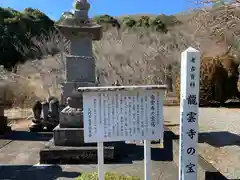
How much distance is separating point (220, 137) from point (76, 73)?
3.98 metres

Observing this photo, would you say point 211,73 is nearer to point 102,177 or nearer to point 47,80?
point 47,80

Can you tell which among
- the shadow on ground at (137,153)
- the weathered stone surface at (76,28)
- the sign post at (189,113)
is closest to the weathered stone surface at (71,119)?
the shadow on ground at (137,153)

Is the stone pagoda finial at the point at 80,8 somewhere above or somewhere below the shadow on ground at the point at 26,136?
above

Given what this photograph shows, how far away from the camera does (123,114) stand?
11.2ft

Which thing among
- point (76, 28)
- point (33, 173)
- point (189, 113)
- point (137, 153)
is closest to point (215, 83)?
point (137, 153)

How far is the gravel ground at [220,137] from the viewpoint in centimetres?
568

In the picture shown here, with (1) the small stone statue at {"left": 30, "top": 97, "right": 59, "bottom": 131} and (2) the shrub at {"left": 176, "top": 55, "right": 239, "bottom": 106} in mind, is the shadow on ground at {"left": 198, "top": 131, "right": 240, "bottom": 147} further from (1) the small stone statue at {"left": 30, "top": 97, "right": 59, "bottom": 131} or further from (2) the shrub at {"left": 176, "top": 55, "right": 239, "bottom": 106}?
(2) the shrub at {"left": 176, "top": 55, "right": 239, "bottom": 106}

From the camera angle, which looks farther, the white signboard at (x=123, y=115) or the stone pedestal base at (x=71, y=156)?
the stone pedestal base at (x=71, y=156)

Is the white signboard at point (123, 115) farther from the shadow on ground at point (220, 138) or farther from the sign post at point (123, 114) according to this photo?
the shadow on ground at point (220, 138)

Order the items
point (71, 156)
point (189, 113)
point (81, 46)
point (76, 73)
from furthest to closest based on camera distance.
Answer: point (81, 46), point (76, 73), point (71, 156), point (189, 113)

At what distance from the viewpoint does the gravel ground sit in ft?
18.6

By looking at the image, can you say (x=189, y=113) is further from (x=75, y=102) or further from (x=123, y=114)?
(x=75, y=102)

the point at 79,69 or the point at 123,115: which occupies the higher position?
the point at 79,69

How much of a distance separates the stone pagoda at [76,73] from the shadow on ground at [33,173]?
0.57 meters
